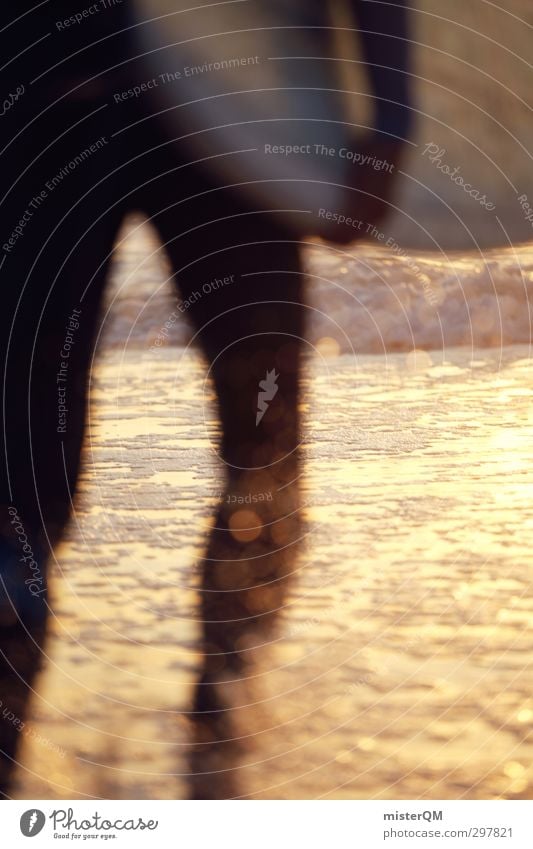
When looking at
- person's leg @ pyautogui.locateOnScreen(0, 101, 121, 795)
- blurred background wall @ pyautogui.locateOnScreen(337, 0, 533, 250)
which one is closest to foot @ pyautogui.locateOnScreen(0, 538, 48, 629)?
person's leg @ pyautogui.locateOnScreen(0, 101, 121, 795)

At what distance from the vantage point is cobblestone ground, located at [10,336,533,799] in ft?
1.51

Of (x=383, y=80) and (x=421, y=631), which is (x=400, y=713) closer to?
(x=421, y=631)

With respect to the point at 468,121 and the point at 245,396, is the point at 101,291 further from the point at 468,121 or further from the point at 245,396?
A: the point at 468,121

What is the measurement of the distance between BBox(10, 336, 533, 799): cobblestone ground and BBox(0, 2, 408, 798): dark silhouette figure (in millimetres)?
15

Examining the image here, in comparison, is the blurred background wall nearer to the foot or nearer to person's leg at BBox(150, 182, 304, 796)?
person's leg at BBox(150, 182, 304, 796)

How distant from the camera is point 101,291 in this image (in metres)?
0.54

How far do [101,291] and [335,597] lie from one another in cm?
25

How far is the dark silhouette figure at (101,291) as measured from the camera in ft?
1.64

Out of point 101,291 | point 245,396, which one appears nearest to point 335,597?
point 245,396

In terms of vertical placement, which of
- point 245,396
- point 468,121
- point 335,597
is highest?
point 468,121

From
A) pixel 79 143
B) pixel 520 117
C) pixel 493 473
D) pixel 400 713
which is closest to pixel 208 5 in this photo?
pixel 79 143

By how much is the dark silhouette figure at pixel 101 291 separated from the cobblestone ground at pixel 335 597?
1 centimetres

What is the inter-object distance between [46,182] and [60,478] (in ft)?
0.63

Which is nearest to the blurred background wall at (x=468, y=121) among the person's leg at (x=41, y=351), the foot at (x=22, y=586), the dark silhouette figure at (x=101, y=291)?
the dark silhouette figure at (x=101, y=291)
